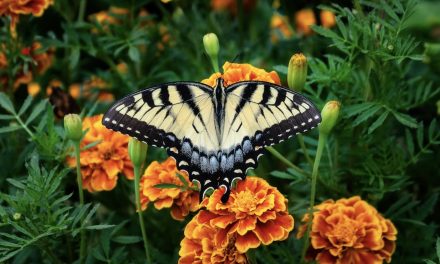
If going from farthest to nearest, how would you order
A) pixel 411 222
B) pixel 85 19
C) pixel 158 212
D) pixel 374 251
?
pixel 85 19 < pixel 158 212 < pixel 411 222 < pixel 374 251

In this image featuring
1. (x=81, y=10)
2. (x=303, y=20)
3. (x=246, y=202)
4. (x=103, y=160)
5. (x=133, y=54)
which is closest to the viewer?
(x=246, y=202)

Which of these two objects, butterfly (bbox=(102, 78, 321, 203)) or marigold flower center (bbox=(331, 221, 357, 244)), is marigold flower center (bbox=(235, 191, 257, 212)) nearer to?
butterfly (bbox=(102, 78, 321, 203))

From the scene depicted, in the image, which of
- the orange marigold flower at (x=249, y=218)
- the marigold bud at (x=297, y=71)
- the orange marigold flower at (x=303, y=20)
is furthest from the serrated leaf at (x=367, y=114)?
the orange marigold flower at (x=303, y=20)

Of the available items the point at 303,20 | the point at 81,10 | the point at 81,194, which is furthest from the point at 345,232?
the point at 303,20

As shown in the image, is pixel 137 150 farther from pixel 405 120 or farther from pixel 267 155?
pixel 267 155

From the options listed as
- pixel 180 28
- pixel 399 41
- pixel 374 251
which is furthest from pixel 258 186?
pixel 180 28

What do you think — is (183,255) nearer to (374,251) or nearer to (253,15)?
(374,251)
